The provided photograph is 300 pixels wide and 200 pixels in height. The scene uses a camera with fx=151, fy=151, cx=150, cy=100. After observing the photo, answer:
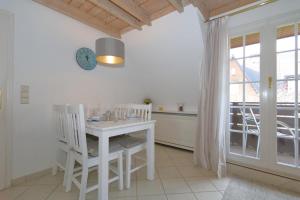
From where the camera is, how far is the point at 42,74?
6.91ft

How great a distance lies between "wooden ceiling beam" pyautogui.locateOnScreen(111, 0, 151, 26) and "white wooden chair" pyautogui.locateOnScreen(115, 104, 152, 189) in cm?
140

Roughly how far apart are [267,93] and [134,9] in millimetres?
2207

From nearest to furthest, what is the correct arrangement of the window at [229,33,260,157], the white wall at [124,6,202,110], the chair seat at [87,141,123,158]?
the chair seat at [87,141,123,158], the window at [229,33,260,157], the white wall at [124,6,202,110]

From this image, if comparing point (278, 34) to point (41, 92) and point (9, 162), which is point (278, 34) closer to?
point (41, 92)

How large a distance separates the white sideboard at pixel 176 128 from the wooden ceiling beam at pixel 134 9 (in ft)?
6.09

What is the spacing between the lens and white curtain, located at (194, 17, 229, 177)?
211cm

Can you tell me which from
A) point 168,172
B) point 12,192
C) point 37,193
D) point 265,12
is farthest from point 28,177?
point 265,12

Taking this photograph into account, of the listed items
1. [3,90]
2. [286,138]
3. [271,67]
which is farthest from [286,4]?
[3,90]

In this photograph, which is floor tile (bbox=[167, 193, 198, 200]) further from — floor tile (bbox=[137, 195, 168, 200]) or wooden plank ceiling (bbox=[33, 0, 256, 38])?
wooden plank ceiling (bbox=[33, 0, 256, 38])

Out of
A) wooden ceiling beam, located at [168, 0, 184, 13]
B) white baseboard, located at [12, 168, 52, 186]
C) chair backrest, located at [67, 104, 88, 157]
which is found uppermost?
wooden ceiling beam, located at [168, 0, 184, 13]

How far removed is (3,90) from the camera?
178 cm

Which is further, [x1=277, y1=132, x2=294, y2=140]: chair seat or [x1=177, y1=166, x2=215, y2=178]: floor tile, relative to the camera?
[x1=177, y1=166, x2=215, y2=178]: floor tile

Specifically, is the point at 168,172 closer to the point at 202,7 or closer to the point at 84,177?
the point at 84,177

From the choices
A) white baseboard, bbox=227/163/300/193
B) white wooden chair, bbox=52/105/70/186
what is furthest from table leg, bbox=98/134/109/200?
white baseboard, bbox=227/163/300/193
